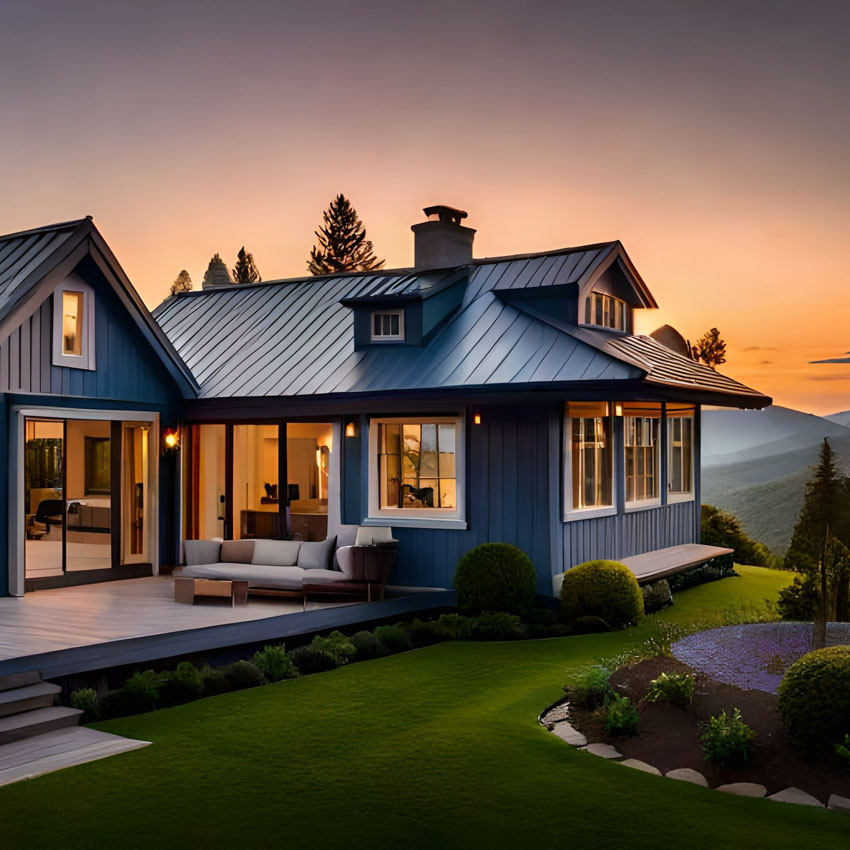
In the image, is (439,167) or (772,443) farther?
(772,443)

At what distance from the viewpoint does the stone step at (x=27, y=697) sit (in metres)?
7.97

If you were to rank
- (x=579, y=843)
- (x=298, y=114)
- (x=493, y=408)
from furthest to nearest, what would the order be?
(x=298, y=114), (x=493, y=408), (x=579, y=843)

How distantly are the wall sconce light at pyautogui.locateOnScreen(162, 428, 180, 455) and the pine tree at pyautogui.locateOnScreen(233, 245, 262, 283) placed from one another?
87.7 feet

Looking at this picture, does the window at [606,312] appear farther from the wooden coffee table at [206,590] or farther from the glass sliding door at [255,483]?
the wooden coffee table at [206,590]

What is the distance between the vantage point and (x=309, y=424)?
15062 millimetres

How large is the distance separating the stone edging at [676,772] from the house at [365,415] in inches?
206

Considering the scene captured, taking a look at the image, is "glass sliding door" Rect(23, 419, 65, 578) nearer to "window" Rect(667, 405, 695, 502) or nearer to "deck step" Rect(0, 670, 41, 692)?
"deck step" Rect(0, 670, 41, 692)

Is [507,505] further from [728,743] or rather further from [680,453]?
[728,743]

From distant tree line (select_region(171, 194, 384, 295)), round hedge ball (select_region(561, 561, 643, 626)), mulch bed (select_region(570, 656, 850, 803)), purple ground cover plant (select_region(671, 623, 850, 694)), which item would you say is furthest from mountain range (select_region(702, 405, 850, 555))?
mulch bed (select_region(570, 656, 850, 803))

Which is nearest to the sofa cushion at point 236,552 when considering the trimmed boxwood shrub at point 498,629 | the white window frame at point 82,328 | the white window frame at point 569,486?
the white window frame at point 82,328

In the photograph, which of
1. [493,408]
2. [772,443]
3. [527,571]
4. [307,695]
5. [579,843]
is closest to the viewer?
[579,843]

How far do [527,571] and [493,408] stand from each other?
7.58 feet

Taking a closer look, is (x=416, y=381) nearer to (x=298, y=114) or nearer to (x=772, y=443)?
(x=298, y=114)

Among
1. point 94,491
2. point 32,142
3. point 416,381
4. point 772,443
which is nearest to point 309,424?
point 416,381
